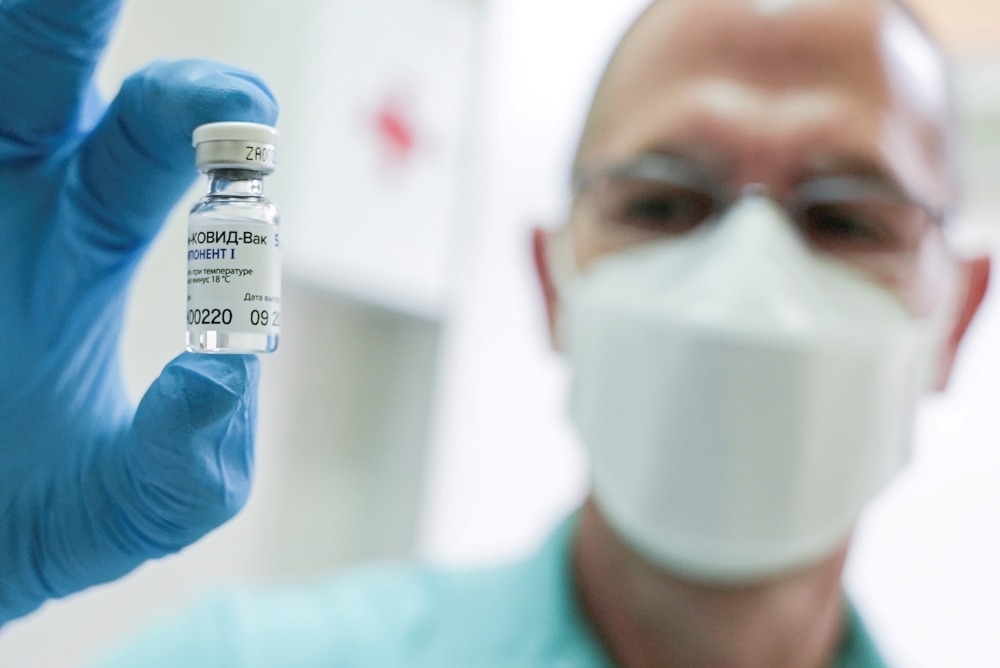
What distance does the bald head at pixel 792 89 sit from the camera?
878 mm

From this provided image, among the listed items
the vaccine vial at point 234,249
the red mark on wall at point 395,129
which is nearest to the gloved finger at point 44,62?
the vaccine vial at point 234,249

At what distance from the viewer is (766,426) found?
78 centimetres

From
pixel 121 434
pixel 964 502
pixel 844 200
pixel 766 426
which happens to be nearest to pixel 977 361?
pixel 964 502

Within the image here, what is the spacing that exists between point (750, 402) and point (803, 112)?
0.31m

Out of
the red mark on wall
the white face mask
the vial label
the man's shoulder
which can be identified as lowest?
the man's shoulder

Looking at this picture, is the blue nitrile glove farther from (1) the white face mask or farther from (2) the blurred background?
(2) the blurred background

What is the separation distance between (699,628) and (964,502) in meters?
1.28

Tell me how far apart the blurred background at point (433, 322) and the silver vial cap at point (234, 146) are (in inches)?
27.4

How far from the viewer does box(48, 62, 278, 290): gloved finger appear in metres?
0.50

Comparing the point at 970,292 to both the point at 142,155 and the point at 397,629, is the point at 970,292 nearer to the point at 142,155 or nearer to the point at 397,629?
the point at 397,629

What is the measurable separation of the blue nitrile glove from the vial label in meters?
0.04

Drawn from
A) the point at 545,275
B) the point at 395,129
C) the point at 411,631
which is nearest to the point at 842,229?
the point at 545,275

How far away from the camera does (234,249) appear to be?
446 millimetres

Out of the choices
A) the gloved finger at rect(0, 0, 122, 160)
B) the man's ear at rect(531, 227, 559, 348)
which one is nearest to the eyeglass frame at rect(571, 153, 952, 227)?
the man's ear at rect(531, 227, 559, 348)
